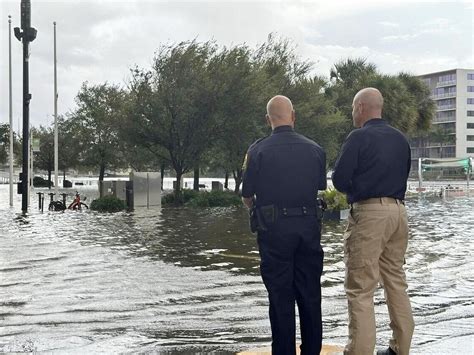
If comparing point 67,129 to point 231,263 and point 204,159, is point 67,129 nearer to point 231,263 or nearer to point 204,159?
point 204,159

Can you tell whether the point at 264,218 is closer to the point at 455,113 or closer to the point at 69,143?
the point at 69,143

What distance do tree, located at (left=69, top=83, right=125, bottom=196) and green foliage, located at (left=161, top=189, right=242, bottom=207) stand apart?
15.1 metres

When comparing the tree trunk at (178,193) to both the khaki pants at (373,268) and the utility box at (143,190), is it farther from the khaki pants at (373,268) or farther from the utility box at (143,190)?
the khaki pants at (373,268)

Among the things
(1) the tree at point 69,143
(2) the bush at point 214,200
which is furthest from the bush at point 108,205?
(1) the tree at point 69,143

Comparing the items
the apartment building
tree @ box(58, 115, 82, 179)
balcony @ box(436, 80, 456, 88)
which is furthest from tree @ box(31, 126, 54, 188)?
balcony @ box(436, 80, 456, 88)

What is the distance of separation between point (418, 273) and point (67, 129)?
46493 millimetres

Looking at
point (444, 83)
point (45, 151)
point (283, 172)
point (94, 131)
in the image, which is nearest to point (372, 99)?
point (283, 172)

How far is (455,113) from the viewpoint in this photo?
133625mm

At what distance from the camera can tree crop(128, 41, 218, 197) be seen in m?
28.1

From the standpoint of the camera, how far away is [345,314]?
6648 millimetres

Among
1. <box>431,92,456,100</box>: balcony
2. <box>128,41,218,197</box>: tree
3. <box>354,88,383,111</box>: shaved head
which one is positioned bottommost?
<box>354,88,383,111</box>: shaved head

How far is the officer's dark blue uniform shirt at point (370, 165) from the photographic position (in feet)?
14.9

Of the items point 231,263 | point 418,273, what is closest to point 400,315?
point 418,273

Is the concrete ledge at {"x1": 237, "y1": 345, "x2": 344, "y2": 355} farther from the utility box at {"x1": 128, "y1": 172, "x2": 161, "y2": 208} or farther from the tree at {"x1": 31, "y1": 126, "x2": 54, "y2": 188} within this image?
the tree at {"x1": 31, "y1": 126, "x2": 54, "y2": 188}
